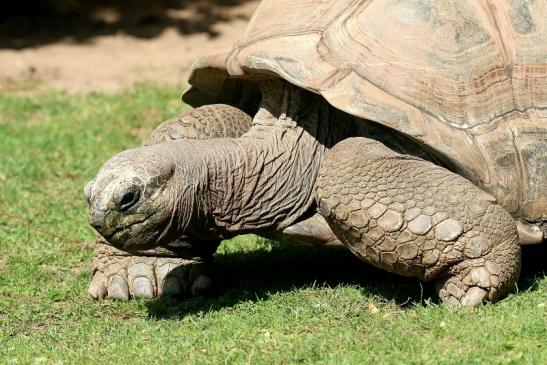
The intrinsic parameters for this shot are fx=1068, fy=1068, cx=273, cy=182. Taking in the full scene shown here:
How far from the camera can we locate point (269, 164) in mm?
5598

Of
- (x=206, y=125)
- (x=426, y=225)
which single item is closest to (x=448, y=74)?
Result: (x=426, y=225)

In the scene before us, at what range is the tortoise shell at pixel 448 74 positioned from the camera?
5180mm

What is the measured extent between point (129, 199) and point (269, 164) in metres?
0.90

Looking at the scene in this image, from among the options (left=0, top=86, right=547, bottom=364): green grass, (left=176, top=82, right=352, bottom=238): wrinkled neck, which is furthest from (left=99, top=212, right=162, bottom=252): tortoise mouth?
(left=0, top=86, right=547, bottom=364): green grass

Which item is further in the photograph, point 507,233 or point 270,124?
point 270,124

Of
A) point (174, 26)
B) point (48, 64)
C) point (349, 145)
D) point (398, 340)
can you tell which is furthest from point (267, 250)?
point (174, 26)

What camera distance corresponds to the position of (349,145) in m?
5.30

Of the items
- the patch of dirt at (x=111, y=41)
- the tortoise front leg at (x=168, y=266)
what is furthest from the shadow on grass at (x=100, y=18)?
the tortoise front leg at (x=168, y=266)

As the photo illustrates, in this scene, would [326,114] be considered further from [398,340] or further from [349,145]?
[398,340]

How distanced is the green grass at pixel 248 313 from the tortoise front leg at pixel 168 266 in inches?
3.8

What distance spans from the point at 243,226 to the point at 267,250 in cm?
125

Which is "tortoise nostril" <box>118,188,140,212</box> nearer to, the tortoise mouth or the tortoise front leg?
the tortoise mouth

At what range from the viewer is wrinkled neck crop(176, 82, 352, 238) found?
545 centimetres

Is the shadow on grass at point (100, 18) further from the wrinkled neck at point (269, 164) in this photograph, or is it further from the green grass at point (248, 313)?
the wrinkled neck at point (269, 164)
